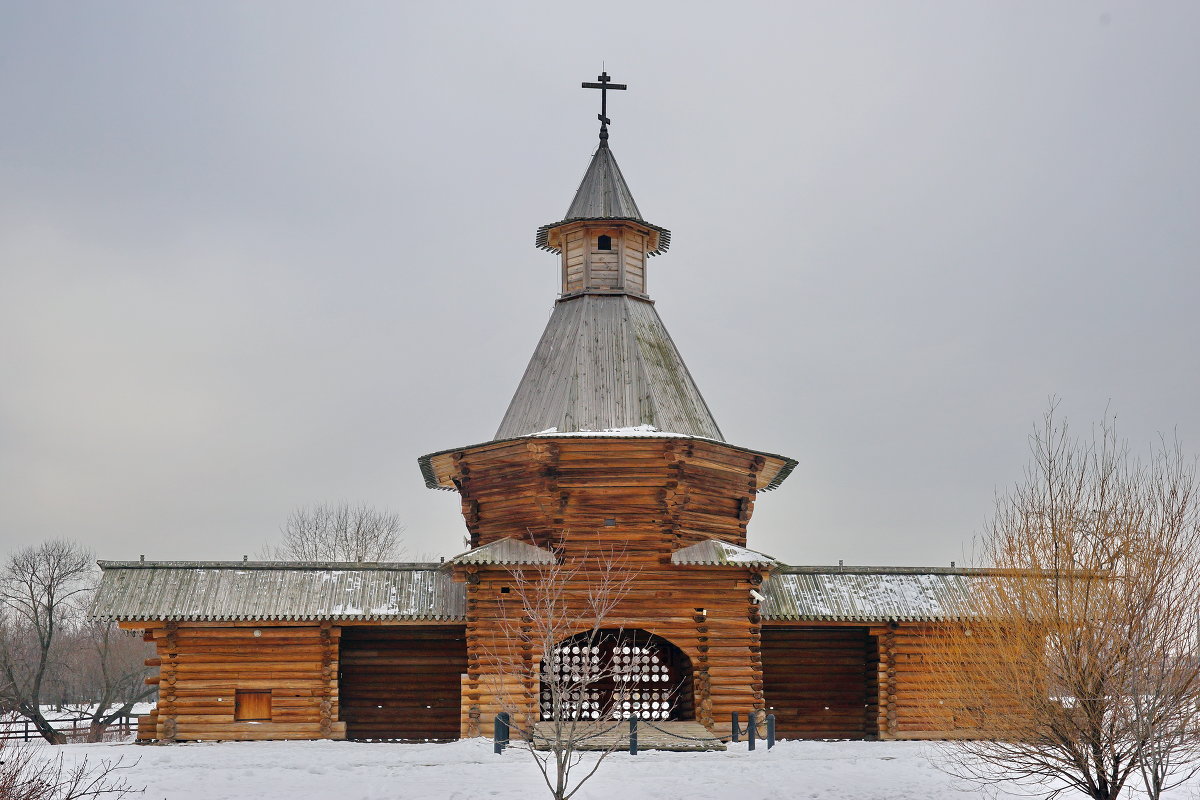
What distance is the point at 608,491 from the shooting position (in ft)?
70.6

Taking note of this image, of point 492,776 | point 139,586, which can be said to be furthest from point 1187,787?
point 139,586

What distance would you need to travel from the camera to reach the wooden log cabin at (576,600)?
824 inches

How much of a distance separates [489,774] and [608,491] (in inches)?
255

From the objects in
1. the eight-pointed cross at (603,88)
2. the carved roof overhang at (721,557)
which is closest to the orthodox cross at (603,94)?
the eight-pointed cross at (603,88)

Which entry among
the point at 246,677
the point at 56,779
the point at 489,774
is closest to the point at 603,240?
the point at 246,677

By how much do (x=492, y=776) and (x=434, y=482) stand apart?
9970 millimetres

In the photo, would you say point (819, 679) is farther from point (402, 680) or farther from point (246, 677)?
point (246, 677)

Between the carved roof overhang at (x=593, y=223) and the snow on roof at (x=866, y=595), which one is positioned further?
the carved roof overhang at (x=593, y=223)

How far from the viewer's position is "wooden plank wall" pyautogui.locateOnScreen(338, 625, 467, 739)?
2242 cm

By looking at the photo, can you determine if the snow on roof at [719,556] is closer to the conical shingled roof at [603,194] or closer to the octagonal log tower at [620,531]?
the octagonal log tower at [620,531]

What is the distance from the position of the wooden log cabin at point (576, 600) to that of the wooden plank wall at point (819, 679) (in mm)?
33

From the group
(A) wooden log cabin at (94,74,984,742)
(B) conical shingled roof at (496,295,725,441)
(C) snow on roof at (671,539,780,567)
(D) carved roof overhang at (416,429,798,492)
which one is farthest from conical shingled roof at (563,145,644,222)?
(C) snow on roof at (671,539,780,567)

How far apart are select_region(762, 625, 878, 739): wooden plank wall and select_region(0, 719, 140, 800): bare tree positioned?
40.7 feet

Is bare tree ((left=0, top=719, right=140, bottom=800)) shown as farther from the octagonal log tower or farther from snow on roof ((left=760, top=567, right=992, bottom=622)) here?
snow on roof ((left=760, top=567, right=992, bottom=622))
